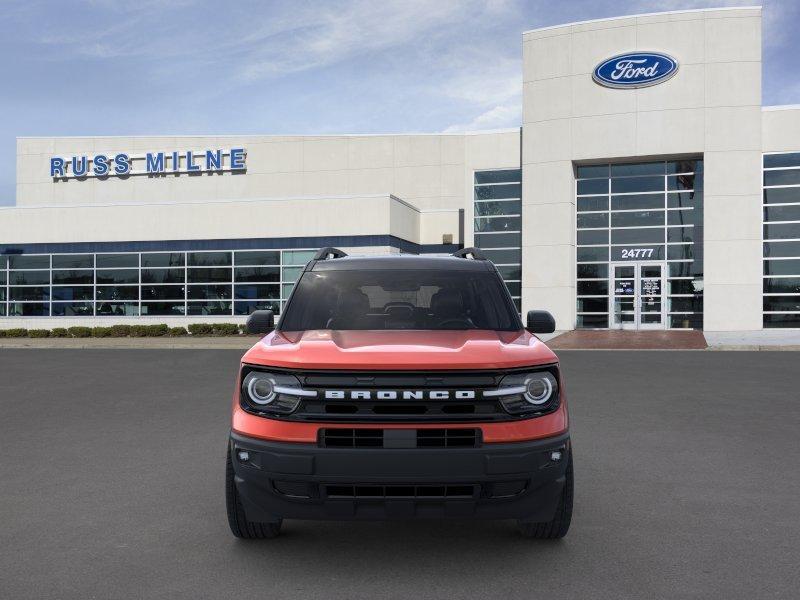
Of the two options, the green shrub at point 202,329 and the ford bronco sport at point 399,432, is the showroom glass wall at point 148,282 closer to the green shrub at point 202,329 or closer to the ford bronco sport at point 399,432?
the green shrub at point 202,329

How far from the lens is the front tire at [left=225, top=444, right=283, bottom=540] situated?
455cm

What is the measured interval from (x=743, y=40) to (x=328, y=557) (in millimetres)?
31885

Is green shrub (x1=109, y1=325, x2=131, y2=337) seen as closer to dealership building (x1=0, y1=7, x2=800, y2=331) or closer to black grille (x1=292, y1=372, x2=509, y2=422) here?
dealership building (x1=0, y1=7, x2=800, y2=331)

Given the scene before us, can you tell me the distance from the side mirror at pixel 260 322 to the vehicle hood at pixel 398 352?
805 mm

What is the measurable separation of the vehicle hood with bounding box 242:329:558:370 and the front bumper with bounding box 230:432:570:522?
1.46ft

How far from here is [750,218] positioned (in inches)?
1207

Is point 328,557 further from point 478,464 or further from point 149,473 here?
point 149,473

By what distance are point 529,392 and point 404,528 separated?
1.50m

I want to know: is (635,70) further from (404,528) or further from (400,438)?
(400,438)

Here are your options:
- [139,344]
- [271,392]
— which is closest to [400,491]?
[271,392]

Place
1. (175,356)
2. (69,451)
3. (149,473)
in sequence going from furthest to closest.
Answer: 1. (175,356)
2. (69,451)
3. (149,473)

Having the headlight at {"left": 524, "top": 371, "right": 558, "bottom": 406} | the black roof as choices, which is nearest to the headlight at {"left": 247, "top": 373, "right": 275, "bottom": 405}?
the headlight at {"left": 524, "top": 371, "right": 558, "bottom": 406}

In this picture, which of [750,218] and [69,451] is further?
[750,218]

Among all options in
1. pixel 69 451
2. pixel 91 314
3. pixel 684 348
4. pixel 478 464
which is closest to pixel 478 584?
pixel 478 464
